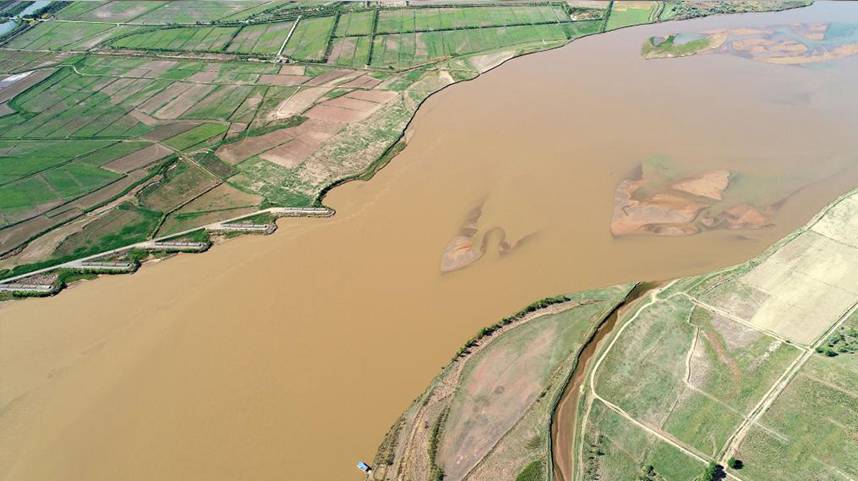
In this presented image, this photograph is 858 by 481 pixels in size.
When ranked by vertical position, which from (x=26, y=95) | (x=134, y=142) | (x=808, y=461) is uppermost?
(x=26, y=95)

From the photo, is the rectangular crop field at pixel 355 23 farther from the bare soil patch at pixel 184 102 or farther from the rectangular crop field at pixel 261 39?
the bare soil patch at pixel 184 102

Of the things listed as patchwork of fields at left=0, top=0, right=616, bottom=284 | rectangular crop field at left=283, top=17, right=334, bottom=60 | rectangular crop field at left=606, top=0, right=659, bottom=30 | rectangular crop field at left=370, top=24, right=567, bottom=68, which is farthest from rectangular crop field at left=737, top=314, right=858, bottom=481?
rectangular crop field at left=283, top=17, right=334, bottom=60

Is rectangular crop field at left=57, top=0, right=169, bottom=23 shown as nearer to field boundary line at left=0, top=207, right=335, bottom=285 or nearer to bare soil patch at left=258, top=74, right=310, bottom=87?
bare soil patch at left=258, top=74, right=310, bottom=87

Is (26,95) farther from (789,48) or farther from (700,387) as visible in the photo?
(789,48)

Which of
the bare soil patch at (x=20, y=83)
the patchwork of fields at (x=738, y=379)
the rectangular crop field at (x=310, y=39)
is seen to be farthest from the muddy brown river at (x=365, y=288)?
the bare soil patch at (x=20, y=83)

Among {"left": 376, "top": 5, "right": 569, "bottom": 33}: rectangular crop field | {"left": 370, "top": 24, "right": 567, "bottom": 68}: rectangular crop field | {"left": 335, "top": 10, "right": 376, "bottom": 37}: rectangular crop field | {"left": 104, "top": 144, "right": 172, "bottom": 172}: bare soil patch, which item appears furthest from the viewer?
{"left": 376, "top": 5, "right": 569, "bottom": 33}: rectangular crop field

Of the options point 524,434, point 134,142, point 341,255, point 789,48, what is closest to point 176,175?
point 134,142
